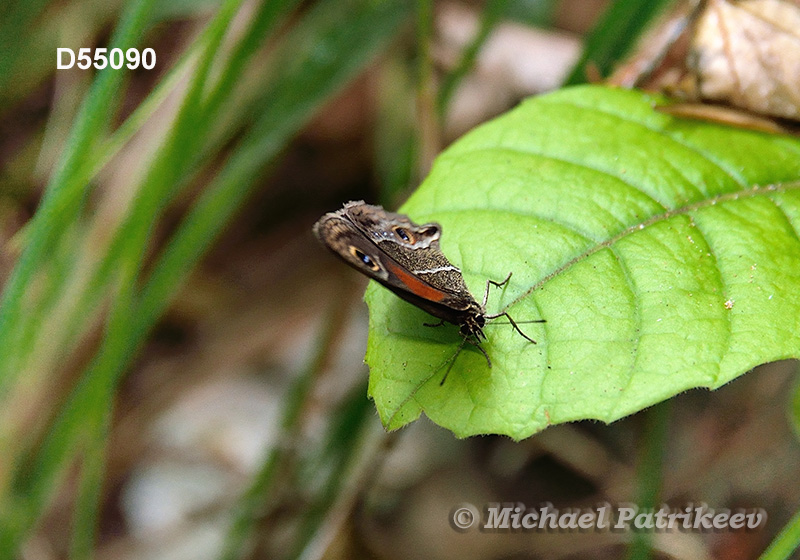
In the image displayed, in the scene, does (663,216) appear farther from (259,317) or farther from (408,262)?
(259,317)

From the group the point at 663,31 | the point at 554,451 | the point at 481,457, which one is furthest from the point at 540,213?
the point at 481,457

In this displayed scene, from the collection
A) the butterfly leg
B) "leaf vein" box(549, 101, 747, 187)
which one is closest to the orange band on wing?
the butterfly leg

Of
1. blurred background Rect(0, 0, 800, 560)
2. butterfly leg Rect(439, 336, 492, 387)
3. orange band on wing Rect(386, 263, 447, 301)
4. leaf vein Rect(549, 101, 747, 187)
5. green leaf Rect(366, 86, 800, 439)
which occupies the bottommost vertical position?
blurred background Rect(0, 0, 800, 560)

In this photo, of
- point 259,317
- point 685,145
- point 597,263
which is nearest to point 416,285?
point 597,263
